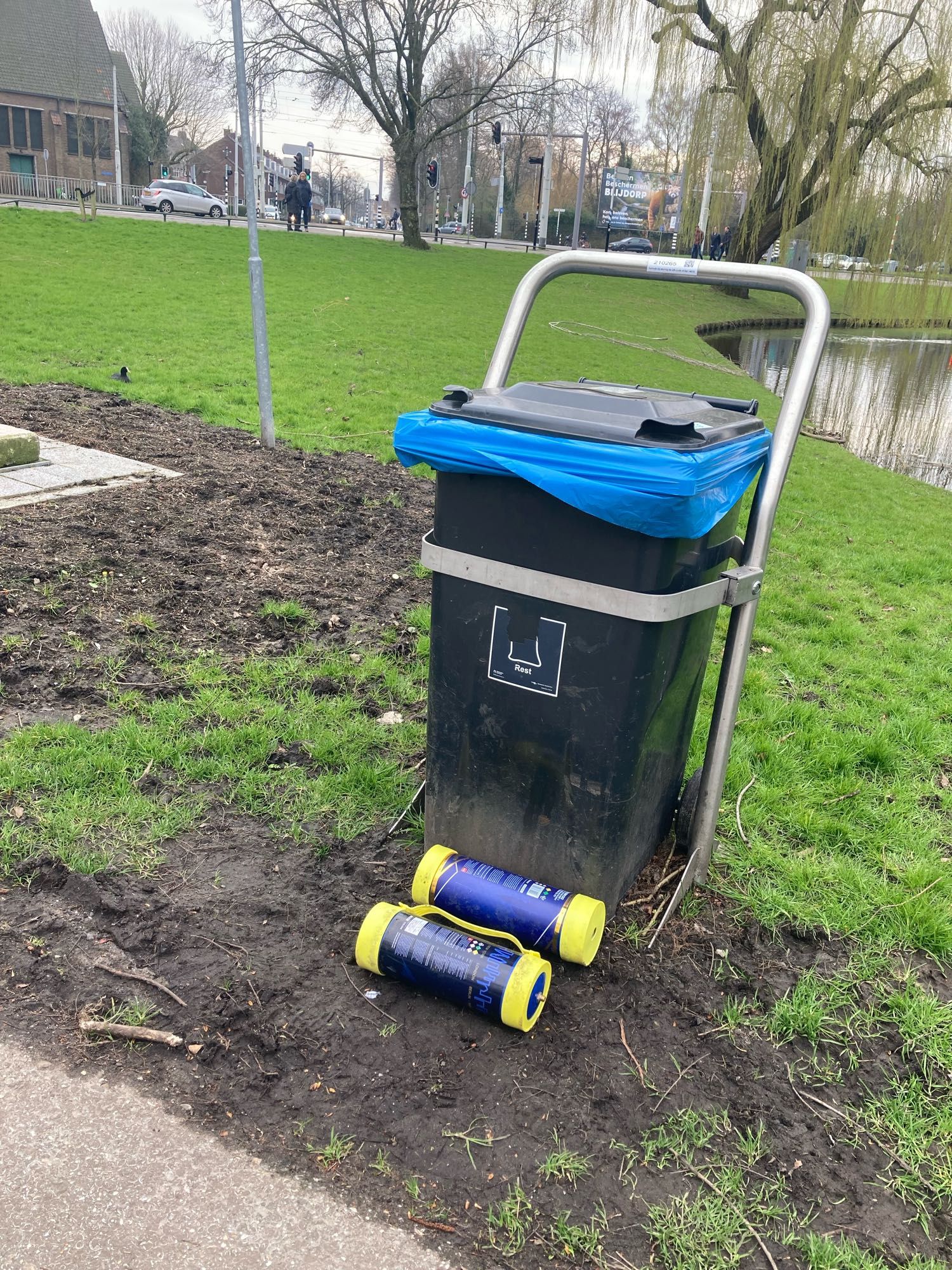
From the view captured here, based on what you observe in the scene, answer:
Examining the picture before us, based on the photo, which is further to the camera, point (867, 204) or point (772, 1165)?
point (867, 204)

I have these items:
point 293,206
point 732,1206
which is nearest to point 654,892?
point 732,1206

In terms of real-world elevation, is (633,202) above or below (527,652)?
above

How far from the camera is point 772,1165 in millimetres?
1902

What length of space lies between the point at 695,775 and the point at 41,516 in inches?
152

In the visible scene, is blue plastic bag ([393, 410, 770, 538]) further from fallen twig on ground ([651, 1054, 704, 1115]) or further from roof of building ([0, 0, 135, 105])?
roof of building ([0, 0, 135, 105])

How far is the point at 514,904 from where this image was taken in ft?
7.59

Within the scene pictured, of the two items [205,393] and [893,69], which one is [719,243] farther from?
[205,393]

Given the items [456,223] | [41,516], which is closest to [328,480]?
[41,516]

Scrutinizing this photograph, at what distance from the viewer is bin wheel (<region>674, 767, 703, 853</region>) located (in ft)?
8.97

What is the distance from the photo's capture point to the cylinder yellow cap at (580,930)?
2250 mm

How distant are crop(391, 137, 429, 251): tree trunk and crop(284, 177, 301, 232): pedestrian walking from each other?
11.5ft

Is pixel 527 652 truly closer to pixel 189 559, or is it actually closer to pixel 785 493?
pixel 189 559

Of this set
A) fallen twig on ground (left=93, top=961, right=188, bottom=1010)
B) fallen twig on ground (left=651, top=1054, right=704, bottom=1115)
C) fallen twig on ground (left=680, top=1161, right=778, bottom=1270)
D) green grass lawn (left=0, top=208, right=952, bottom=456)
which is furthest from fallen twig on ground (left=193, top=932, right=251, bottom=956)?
green grass lawn (left=0, top=208, right=952, bottom=456)

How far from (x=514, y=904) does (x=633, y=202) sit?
2806 inches
